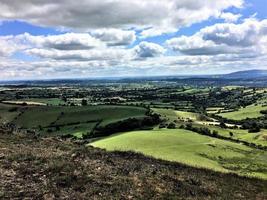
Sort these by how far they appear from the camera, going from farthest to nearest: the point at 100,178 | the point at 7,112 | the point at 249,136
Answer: the point at 7,112 < the point at 249,136 < the point at 100,178

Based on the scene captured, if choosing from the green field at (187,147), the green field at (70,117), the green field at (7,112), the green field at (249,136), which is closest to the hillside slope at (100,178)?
the green field at (187,147)

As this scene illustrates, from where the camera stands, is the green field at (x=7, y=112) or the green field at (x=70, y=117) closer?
the green field at (x=70, y=117)

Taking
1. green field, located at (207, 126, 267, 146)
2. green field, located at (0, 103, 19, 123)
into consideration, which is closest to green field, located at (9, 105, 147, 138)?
green field, located at (0, 103, 19, 123)

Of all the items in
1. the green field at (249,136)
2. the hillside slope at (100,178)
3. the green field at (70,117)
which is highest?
the hillside slope at (100,178)

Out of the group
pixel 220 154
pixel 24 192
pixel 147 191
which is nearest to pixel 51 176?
pixel 24 192

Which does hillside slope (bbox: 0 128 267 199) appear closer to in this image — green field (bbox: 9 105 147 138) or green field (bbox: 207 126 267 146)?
green field (bbox: 207 126 267 146)

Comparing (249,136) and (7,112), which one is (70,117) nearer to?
(7,112)

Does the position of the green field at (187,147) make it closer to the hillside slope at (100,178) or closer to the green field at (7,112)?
the hillside slope at (100,178)

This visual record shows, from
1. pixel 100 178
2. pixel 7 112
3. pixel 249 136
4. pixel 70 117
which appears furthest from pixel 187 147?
pixel 7 112
